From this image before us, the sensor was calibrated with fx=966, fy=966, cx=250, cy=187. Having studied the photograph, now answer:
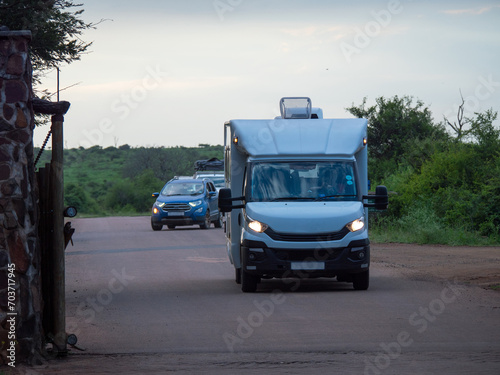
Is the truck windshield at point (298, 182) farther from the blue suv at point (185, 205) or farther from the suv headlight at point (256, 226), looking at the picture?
the blue suv at point (185, 205)

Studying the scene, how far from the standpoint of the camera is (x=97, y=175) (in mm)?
112875

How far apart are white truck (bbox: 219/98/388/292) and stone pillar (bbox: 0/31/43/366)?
20.5ft

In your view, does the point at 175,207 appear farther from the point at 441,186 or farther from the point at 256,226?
the point at 256,226

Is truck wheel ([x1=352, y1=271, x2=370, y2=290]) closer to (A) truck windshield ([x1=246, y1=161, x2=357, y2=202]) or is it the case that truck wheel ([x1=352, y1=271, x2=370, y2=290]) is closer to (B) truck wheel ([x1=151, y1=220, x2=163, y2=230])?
(A) truck windshield ([x1=246, y1=161, x2=357, y2=202])

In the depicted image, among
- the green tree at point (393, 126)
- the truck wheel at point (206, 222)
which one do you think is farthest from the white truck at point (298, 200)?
the green tree at point (393, 126)

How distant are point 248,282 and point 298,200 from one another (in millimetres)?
1544

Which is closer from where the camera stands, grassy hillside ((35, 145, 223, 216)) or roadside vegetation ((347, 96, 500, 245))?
roadside vegetation ((347, 96, 500, 245))

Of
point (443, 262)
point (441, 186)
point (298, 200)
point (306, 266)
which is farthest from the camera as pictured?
point (441, 186)

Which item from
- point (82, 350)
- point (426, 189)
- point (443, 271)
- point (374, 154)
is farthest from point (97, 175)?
point (82, 350)

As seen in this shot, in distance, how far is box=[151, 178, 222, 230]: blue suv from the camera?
1401 inches

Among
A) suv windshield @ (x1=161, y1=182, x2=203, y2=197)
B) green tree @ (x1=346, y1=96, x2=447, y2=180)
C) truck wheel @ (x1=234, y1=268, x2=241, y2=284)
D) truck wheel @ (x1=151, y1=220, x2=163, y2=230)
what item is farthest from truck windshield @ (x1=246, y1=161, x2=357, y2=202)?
green tree @ (x1=346, y1=96, x2=447, y2=180)

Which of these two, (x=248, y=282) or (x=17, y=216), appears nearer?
(x=17, y=216)

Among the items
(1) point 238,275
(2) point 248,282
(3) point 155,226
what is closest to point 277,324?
(2) point 248,282

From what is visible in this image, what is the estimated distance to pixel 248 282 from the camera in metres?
15.4
